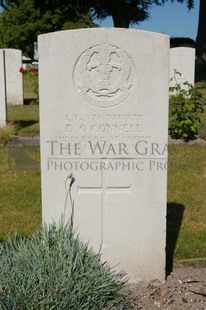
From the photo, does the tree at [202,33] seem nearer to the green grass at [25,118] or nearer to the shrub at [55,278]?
the green grass at [25,118]

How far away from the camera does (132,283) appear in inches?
131

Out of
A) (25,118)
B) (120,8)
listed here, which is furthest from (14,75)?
(120,8)

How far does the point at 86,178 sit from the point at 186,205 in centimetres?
207

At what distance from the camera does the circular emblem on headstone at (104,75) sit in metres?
3.04

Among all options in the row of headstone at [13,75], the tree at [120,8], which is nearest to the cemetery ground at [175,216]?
the row of headstone at [13,75]

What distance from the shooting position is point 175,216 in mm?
4711

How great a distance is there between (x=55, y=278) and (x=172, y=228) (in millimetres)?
2020

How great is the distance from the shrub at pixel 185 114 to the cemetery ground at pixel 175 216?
33 cm

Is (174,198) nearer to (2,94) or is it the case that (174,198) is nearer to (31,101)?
(2,94)

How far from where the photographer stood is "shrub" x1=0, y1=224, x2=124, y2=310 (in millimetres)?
2475

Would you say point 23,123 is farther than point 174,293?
Yes

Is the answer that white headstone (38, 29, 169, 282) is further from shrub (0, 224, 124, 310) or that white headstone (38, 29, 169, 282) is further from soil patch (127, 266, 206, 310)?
shrub (0, 224, 124, 310)

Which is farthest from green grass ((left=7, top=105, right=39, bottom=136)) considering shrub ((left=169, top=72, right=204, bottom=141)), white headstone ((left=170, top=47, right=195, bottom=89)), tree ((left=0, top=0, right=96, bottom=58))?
tree ((left=0, top=0, right=96, bottom=58))

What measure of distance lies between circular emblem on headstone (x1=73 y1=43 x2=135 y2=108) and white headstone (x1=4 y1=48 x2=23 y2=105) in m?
11.0
